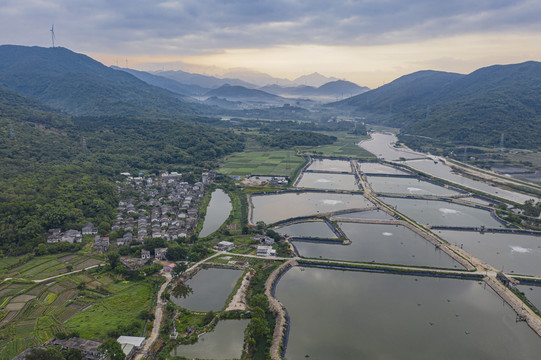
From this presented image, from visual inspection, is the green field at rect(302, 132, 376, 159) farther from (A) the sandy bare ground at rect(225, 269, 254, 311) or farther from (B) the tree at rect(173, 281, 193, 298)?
(B) the tree at rect(173, 281, 193, 298)

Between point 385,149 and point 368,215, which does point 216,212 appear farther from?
point 385,149

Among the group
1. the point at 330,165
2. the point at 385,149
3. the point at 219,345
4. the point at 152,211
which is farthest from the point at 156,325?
the point at 385,149

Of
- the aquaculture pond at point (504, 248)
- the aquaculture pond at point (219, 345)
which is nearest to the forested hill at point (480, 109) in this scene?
the aquaculture pond at point (504, 248)

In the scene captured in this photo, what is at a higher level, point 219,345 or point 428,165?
point 428,165

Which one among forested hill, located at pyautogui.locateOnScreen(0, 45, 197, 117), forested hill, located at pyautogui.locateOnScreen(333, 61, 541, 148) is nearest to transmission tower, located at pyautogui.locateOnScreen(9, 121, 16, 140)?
forested hill, located at pyautogui.locateOnScreen(0, 45, 197, 117)

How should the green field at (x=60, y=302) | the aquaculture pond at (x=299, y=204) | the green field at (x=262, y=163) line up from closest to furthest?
the green field at (x=60, y=302)
the aquaculture pond at (x=299, y=204)
the green field at (x=262, y=163)

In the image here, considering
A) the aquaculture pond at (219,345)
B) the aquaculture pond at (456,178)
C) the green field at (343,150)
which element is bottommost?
the aquaculture pond at (219,345)

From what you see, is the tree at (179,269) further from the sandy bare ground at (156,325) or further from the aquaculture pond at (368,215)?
the aquaculture pond at (368,215)
